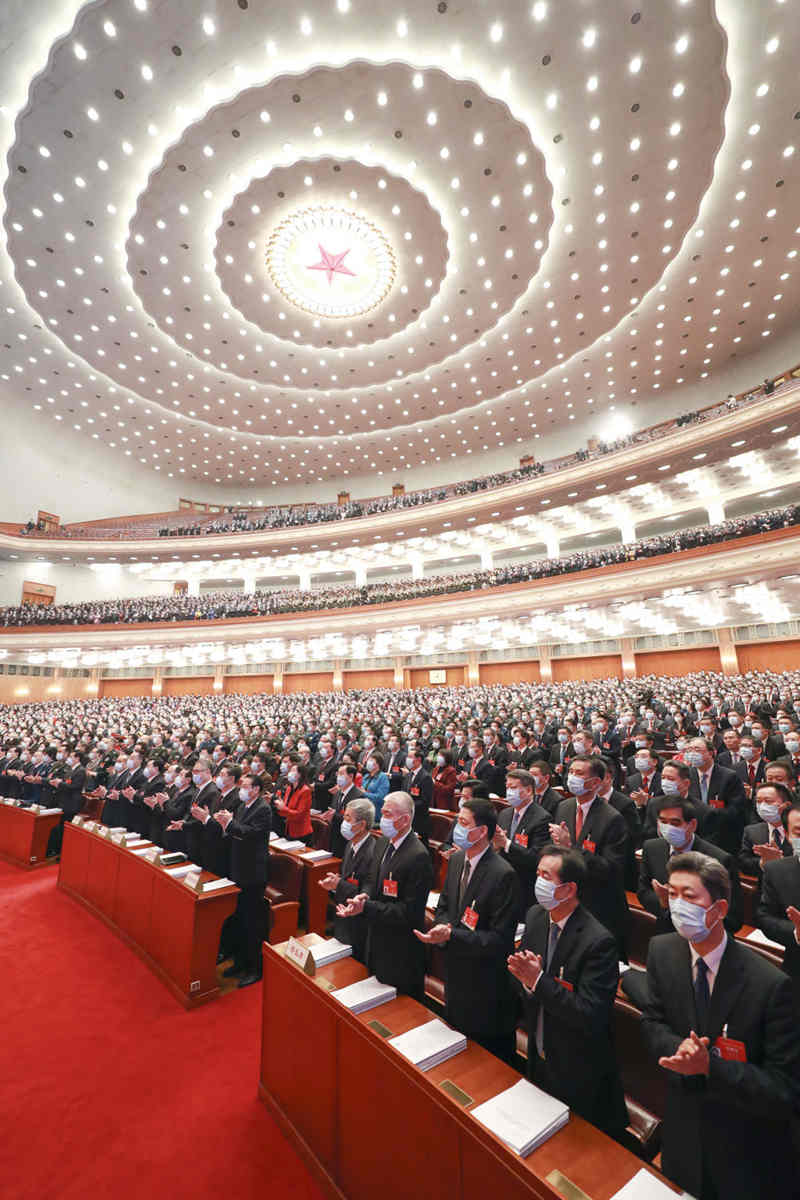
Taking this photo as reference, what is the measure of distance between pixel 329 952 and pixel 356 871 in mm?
431

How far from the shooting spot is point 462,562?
96.2ft

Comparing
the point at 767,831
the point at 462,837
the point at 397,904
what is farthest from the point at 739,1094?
the point at 767,831

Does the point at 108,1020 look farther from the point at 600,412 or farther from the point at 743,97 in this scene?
the point at 600,412

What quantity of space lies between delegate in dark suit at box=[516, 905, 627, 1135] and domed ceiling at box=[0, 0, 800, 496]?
1625cm

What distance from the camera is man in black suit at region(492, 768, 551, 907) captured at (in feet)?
11.8

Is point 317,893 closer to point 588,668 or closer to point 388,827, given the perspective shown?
point 388,827

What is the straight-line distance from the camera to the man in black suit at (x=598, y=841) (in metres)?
3.00

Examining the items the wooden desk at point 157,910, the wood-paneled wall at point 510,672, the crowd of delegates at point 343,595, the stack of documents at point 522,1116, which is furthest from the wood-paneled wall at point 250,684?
the stack of documents at point 522,1116

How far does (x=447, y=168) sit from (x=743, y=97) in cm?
712

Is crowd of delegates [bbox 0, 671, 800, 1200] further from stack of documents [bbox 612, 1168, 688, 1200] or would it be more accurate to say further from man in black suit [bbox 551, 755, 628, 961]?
stack of documents [bbox 612, 1168, 688, 1200]

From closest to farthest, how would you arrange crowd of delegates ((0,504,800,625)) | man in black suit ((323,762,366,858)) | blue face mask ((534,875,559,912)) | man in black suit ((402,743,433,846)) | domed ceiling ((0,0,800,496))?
blue face mask ((534,875,559,912))
man in black suit ((323,762,366,858))
man in black suit ((402,743,433,846))
domed ceiling ((0,0,800,496))
crowd of delegates ((0,504,800,625))

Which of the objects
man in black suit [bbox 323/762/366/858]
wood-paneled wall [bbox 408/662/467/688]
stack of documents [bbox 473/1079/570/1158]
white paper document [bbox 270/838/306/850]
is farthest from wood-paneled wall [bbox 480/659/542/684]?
stack of documents [bbox 473/1079/570/1158]

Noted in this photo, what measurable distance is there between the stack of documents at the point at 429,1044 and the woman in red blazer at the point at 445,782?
16.9ft

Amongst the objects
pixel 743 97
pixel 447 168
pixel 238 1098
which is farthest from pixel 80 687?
pixel 743 97
